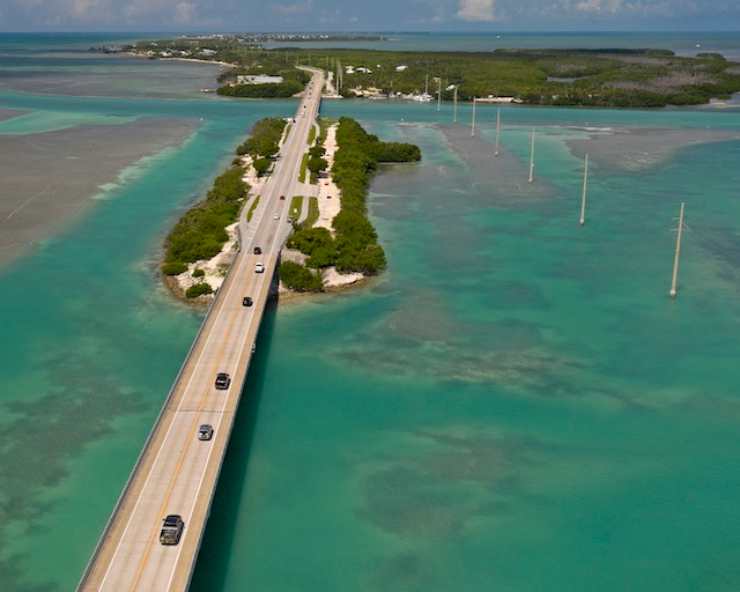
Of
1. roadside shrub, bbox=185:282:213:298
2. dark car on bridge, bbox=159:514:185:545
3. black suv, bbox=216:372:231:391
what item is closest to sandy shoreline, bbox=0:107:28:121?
roadside shrub, bbox=185:282:213:298

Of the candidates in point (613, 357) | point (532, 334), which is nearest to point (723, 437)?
point (613, 357)

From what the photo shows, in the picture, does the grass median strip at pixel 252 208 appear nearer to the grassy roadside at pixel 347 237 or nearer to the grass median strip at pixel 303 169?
the grassy roadside at pixel 347 237

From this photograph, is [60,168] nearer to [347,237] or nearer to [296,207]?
[296,207]

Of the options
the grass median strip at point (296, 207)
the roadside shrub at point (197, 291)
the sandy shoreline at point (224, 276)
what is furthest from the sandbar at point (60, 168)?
the grass median strip at point (296, 207)

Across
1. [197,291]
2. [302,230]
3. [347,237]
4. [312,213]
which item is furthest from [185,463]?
[312,213]

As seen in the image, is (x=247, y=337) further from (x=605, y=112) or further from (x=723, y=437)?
(x=605, y=112)

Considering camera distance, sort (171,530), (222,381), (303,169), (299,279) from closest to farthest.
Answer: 1. (171,530)
2. (222,381)
3. (299,279)
4. (303,169)
